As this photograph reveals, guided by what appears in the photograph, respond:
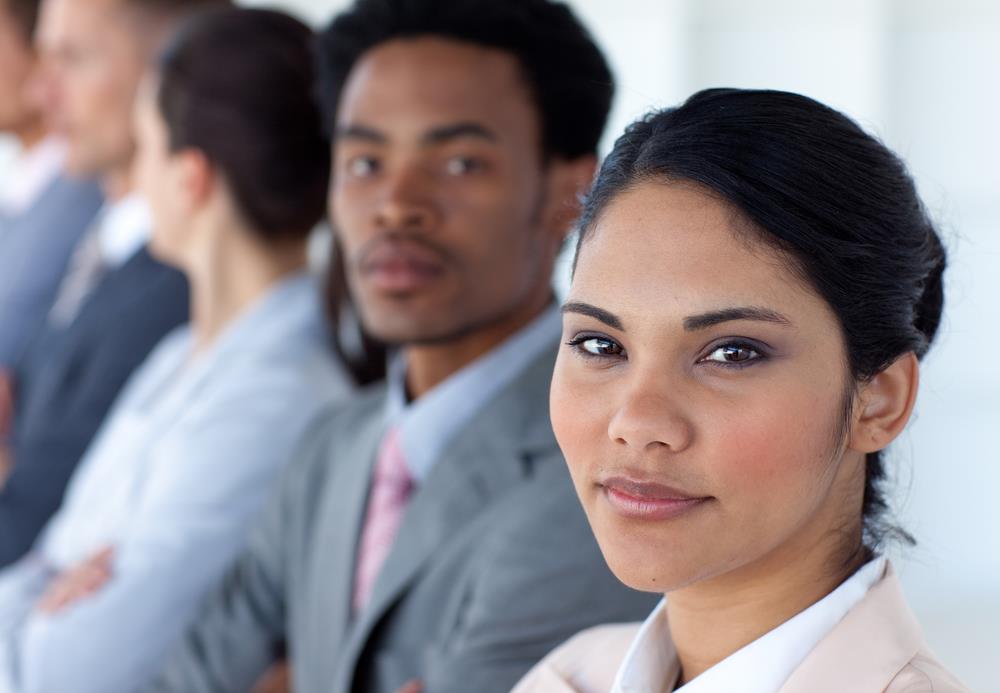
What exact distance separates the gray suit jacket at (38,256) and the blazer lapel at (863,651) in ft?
10.7

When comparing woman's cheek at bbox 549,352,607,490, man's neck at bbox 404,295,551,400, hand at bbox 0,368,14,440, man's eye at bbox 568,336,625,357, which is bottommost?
hand at bbox 0,368,14,440

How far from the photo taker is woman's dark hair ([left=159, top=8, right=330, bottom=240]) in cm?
276

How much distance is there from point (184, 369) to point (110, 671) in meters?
0.71

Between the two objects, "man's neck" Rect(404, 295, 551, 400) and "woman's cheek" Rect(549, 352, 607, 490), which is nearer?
"woman's cheek" Rect(549, 352, 607, 490)

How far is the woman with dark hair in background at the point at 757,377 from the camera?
1.18 m

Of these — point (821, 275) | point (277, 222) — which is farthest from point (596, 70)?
point (821, 275)

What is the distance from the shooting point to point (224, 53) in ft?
9.09

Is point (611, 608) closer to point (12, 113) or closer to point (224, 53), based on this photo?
point (224, 53)

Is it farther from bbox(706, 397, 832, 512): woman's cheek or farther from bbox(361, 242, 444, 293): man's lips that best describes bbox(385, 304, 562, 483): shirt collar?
bbox(706, 397, 832, 512): woman's cheek

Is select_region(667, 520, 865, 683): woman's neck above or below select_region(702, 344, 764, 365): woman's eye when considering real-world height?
below

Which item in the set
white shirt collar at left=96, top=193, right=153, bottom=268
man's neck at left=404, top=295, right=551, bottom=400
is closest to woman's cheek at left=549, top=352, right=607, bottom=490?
man's neck at left=404, top=295, right=551, bottom=400

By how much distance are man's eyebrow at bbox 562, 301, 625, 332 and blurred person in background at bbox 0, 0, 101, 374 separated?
2684mm

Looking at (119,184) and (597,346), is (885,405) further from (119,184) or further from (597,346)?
(119,184)

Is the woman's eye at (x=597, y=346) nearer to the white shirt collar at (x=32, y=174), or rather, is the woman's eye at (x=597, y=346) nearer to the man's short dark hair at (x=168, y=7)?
the man's short dark hair at (x=168, y=7)
